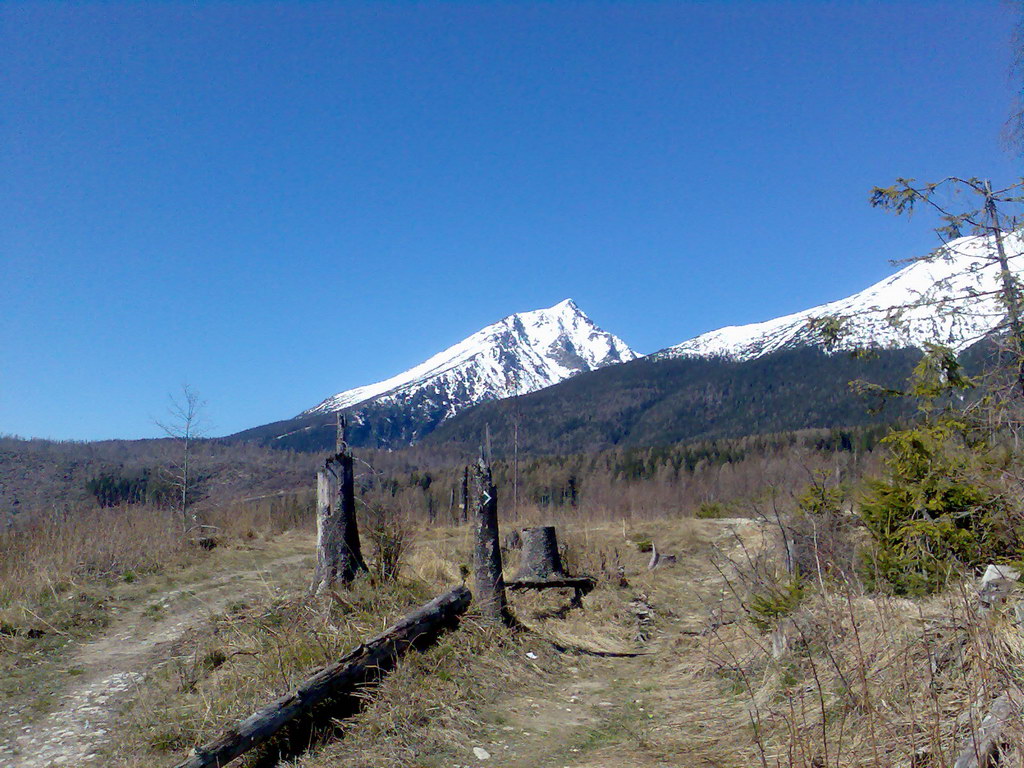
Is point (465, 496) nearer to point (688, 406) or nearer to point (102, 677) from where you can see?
point (102, 677)

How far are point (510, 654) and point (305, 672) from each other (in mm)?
2135

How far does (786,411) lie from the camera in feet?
461

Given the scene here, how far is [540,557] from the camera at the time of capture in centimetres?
1062

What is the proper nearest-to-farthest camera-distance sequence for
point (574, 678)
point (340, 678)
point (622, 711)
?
point (340, 678)
point (622, 711)
point (574, 678)

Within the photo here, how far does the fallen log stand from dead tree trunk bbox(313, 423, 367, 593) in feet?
4.93

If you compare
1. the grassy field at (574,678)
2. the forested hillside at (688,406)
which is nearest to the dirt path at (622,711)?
the grassy field at (574,678)

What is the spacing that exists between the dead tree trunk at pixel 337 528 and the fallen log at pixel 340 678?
1.50 m

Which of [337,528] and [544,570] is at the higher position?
[337,528]

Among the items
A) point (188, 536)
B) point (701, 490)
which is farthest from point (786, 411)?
point (188, 536)

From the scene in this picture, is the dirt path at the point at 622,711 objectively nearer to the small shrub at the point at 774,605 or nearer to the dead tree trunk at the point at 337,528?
the small shrub at the point at 774,605

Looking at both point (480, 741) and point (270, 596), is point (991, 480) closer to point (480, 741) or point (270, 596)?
point (480, 741)

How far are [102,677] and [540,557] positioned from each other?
5589mm

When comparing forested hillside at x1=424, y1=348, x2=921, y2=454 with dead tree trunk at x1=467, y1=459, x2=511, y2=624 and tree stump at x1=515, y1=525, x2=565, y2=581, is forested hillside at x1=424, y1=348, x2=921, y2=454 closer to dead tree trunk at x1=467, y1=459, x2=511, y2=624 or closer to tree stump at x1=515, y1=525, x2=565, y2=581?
tree stump at x1=515, y1=525, x2=565, y2=581

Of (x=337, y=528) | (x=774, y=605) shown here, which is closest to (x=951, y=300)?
(x=774, y=605)
